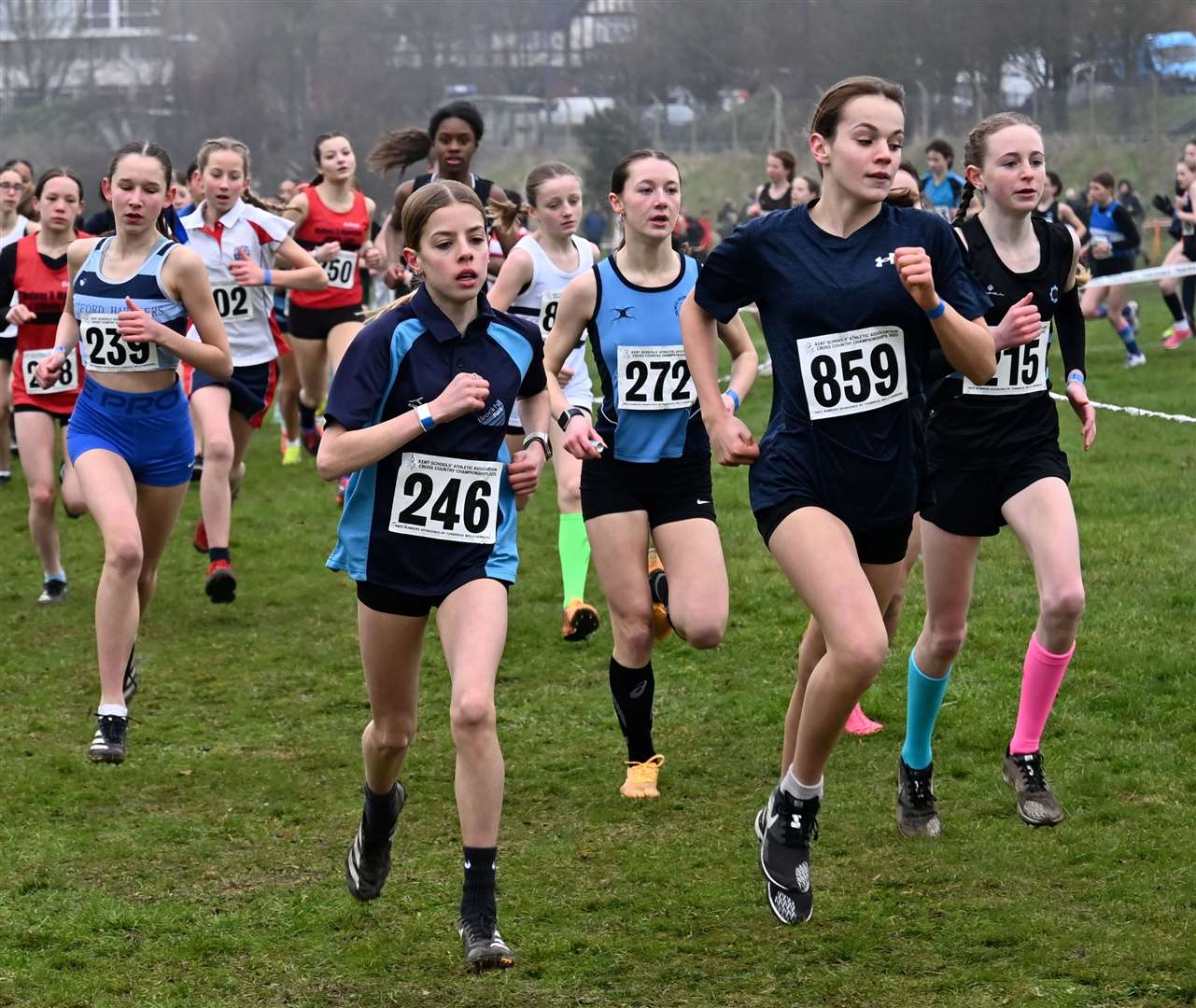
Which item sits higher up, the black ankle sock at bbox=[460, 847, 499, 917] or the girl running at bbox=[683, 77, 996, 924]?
the girl running at bbox=[683, 77, 996, 924]

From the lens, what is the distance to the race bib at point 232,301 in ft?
32.8

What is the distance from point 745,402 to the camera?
54.7 feet

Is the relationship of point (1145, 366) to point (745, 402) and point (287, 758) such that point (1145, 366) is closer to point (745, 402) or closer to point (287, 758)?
point (745, 402)

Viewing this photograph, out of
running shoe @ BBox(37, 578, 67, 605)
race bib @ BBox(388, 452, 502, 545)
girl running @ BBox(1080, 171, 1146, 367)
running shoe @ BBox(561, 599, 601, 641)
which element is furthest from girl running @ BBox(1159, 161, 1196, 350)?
race bib @ BBox(388, 452, 502, 545)

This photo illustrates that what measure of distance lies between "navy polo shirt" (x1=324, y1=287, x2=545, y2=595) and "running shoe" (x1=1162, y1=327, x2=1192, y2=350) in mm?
15777

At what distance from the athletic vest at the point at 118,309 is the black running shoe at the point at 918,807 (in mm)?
3199

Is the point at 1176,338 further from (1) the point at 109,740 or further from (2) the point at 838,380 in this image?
(2) the point at 838,380

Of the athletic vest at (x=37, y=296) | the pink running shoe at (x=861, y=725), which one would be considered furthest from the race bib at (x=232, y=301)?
the pink running shoe at (x=861, y=725)

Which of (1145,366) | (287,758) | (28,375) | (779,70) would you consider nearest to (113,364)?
(287,758)

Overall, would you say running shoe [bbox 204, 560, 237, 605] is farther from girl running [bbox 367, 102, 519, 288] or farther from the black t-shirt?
the black t-shirt

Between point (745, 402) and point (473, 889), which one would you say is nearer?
point (473, 889)

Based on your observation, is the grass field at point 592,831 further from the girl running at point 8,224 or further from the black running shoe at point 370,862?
the girl running at point 8,224

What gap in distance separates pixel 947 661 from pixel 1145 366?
43.2 ft

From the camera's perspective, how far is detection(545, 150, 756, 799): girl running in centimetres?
610
